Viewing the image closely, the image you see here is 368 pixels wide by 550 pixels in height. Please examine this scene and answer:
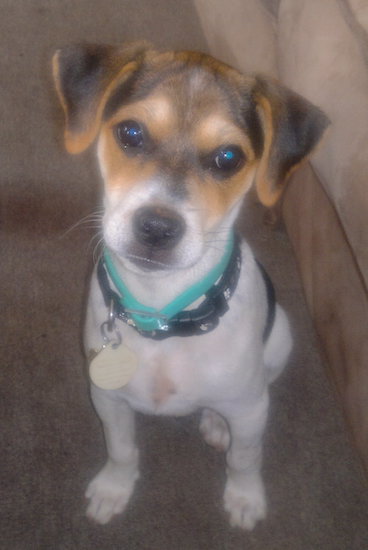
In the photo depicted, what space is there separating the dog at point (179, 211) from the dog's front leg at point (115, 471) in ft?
0.33

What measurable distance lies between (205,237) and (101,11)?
3209 mm

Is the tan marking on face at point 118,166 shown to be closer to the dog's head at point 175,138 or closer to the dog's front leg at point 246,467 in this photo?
the dog's head at point 175,138

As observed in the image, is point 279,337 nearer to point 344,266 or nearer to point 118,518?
point 344,266

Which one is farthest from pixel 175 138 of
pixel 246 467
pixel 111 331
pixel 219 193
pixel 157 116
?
pixel 246 467

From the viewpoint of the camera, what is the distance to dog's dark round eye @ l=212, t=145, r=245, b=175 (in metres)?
1.68

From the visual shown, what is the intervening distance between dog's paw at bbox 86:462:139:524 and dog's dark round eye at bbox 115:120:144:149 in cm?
126

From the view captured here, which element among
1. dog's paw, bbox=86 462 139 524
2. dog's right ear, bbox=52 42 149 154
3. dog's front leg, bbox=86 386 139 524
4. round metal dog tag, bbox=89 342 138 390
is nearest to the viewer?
dog's right ear, bbox=52 42 149 154

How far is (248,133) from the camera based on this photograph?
1739mm

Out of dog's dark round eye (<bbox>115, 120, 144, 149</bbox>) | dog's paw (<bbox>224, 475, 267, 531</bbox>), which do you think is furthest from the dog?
dog's paw (<bbox>224, 475, 267, 531</bbox>)

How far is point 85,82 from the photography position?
1.74 metres

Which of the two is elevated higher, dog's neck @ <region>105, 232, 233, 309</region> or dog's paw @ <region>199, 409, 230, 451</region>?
dog's neck @ <region>105, 232, 233, 309</region>

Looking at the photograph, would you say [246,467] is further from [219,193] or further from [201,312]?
[219,193]

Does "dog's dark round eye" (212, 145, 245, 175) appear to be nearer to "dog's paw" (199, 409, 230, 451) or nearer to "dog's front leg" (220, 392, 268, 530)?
"dog's front leg" (220, 392, 268, 530)

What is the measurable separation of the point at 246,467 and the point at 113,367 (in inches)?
27.9
